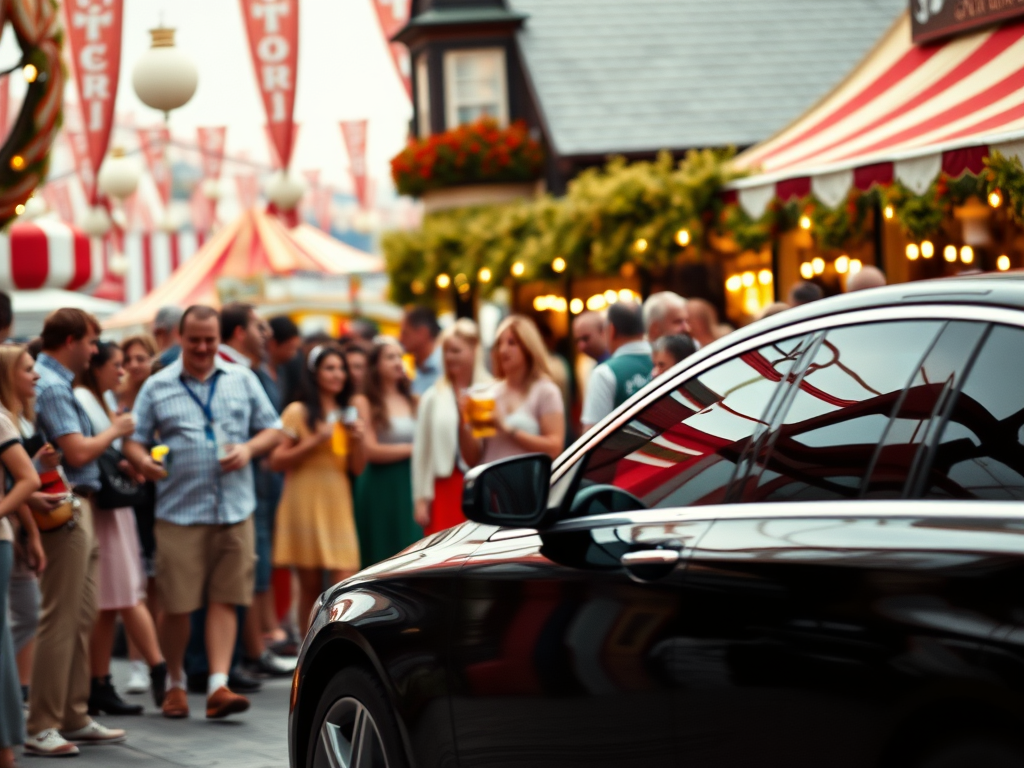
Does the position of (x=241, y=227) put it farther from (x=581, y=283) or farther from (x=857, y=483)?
(x=857, y=483)

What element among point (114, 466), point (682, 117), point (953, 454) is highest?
point (682, 117)

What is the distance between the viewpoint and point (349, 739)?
13.7 ft

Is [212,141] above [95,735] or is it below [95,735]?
above

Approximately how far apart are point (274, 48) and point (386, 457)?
12.7 meters

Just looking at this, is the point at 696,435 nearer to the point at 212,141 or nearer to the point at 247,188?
the point at 212,141

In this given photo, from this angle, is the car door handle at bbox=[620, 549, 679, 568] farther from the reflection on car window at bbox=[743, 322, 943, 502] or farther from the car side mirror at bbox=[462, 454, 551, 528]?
the car side mirror at bbox=[462, 454, 551, 528]

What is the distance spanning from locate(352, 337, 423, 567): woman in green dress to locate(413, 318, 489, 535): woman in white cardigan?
2.23 feet

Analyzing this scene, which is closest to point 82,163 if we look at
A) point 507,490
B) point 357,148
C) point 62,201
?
point 357,148

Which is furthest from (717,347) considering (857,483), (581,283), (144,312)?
(144,312)

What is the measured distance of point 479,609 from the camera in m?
3.70

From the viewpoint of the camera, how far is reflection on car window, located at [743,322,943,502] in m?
2.88

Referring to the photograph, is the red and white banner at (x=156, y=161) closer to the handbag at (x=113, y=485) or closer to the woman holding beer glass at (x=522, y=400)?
the handbag at (x=113, y=485)

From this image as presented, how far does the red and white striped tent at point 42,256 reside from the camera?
689 inches

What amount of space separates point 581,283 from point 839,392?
21.6 metres
